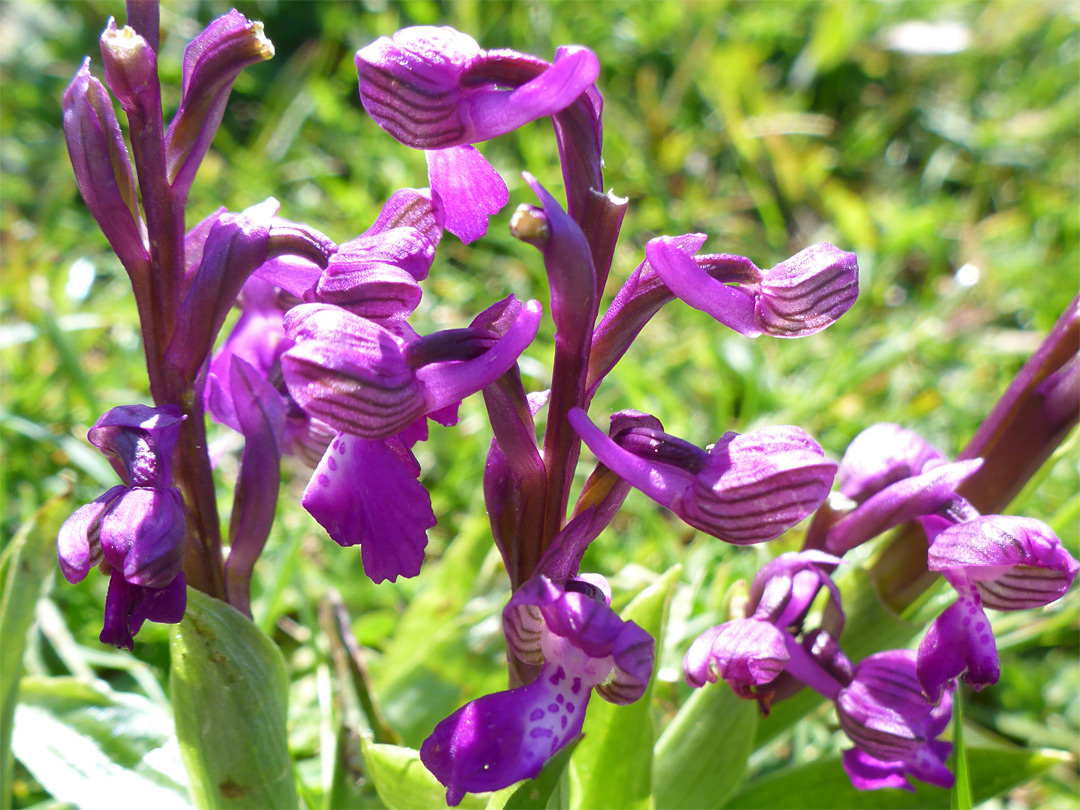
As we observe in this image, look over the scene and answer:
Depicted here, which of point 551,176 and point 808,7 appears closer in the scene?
point 551,176

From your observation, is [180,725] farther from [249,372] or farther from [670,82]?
[670,82]

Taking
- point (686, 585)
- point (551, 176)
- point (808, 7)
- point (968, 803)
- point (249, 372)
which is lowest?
point (686, 585)

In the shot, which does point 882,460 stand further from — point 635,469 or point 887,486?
point 635,469

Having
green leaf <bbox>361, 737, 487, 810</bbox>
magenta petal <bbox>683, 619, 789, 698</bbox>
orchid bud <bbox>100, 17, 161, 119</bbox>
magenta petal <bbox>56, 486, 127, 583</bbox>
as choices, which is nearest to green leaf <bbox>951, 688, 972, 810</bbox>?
magenta petal <bbox>683, 619, 789, 698</bbox>

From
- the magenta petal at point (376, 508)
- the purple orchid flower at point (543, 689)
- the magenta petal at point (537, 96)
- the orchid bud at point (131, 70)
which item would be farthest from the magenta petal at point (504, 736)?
the orchid bud at point (131, 70)

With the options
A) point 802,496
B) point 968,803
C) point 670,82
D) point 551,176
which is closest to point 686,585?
point 968,803

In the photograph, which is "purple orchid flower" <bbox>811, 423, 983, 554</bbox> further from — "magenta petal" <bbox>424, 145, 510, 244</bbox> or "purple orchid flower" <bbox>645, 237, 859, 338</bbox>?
"magenta petal" <bbox>424, 145, 510, 244</bbox>

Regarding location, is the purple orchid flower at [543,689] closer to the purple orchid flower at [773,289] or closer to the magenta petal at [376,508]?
the magenta petal at [376,508]

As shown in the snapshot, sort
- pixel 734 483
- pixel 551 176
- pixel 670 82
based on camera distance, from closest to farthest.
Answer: pixel 734 483, pixel 551 176, pixel 670 82
